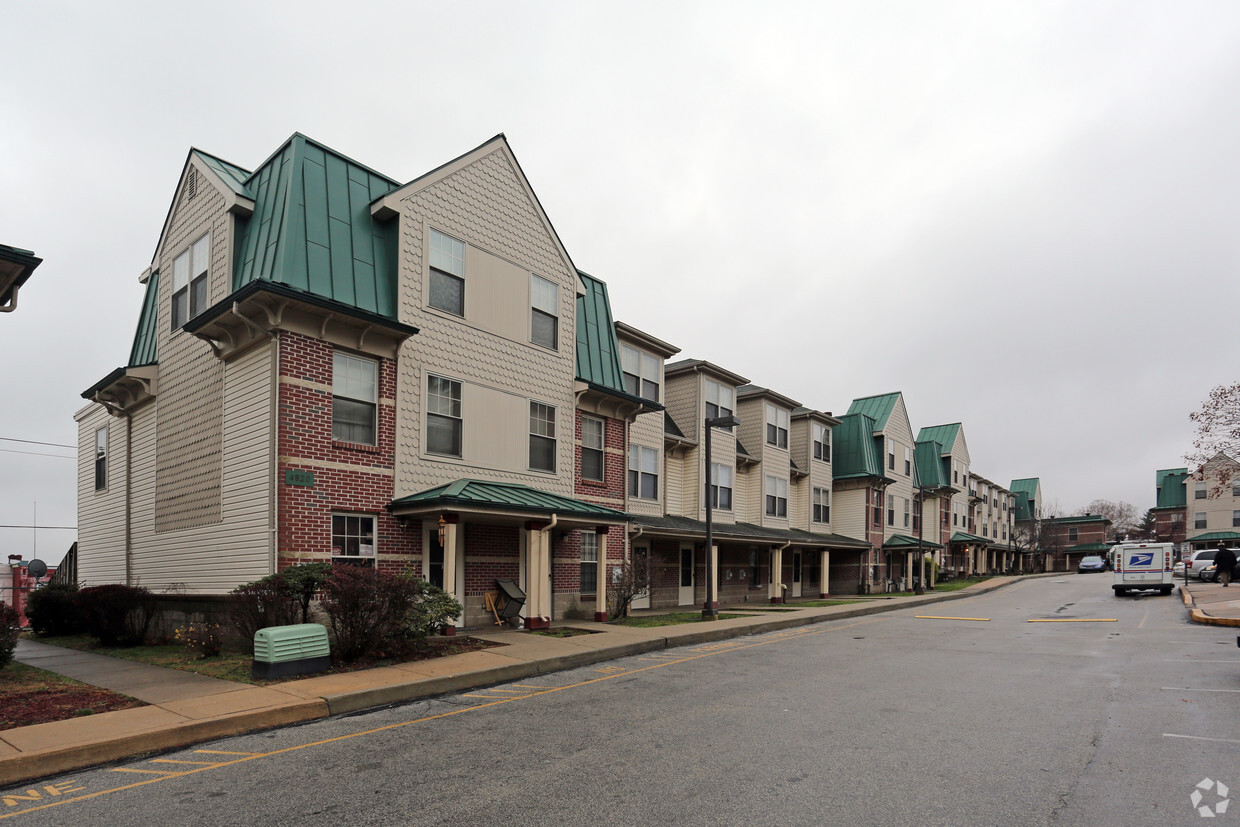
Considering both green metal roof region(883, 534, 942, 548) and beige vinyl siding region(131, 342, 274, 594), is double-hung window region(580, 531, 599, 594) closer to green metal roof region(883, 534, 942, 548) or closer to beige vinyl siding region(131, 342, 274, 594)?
beige vinyl siding region(131, 342, 274, 594)

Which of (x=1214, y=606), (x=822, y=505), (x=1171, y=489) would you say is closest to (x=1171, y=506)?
(x=1171, y=489)

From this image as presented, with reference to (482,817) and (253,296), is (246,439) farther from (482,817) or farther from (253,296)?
(482,817)

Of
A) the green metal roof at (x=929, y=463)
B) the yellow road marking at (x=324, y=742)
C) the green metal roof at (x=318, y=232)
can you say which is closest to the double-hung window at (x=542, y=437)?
the green metal roof at (x=318, y=232)

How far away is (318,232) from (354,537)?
19.5 feet

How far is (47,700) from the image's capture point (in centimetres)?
925

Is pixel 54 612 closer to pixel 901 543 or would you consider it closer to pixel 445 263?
pixel 445 263

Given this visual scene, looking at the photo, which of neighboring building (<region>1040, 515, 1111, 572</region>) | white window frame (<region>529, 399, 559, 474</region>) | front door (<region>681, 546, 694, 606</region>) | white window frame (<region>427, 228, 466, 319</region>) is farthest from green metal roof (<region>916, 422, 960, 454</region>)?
white window frame (<region>427, 228, 466, 319</region>)

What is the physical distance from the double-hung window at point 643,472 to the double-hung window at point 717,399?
3.94 m

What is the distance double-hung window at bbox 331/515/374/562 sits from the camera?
14.3 metres

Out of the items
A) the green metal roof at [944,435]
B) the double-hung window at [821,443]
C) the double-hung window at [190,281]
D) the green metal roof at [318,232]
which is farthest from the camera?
the green metal roof at [944,435]

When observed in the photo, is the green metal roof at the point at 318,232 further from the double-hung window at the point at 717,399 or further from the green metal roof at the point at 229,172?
the double-hung window at the point at 717,399

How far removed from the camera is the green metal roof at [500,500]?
14523 millimetres

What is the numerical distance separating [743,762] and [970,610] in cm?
2260

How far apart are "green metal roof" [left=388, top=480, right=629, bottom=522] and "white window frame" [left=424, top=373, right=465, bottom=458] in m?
0.89
